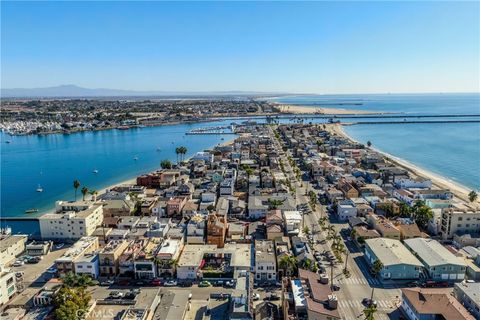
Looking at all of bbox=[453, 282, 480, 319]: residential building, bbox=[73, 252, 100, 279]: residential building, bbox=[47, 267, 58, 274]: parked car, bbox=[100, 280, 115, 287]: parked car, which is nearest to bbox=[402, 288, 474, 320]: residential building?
bbox=[453, 282, 480, 319]: residential building

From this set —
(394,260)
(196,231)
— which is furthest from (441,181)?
(196,231)

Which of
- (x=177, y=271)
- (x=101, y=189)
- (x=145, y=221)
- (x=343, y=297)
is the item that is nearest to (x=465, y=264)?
(x=343, y=297)

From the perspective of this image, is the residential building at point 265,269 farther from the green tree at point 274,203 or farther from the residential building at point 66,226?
the residential building at point 66,226

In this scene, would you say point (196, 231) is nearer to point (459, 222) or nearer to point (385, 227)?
point (385, 227)

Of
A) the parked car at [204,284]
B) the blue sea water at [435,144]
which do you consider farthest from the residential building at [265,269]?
the blue sea water at [435,144]

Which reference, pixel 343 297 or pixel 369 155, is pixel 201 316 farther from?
pixel 369 155

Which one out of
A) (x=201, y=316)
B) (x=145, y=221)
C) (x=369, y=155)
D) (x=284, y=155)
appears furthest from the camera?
(x=284, y=155)
